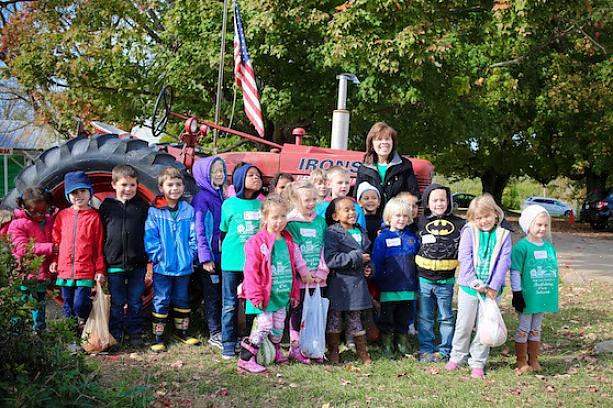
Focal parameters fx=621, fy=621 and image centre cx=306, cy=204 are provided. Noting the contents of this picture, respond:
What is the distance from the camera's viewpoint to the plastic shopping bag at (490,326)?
445cm

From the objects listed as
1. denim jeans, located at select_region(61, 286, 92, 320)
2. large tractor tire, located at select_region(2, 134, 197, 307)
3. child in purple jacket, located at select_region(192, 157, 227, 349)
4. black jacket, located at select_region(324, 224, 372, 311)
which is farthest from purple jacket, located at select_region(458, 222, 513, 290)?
denim jeans, located at select_region(61, 286, 92, 320)

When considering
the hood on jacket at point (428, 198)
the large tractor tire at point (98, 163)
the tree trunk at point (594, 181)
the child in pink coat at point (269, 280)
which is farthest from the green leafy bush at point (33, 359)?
the tree trunk at point (594, 181)

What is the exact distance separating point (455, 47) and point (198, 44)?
486 cm

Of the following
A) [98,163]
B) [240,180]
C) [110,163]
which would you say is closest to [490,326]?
[240,180]

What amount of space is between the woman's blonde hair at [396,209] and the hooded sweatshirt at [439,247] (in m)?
0.17

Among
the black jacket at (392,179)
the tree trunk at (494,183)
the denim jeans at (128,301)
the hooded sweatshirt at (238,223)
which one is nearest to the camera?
the hooded sweatshirt at (238,223)

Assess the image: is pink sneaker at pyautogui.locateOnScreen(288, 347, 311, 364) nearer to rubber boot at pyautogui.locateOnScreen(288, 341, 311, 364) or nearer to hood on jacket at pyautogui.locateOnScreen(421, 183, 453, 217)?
rubber boot at pyautogui.locateOnScreen(288, 341, 311, 364)

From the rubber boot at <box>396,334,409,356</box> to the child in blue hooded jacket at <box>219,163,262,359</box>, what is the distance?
1337 mm

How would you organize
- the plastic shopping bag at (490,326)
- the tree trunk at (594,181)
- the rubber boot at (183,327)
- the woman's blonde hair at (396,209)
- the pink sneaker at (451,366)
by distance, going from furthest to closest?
the tree trunk at (594,181), the rubber boot at (183,327), the woman's blonde hair at (396,209), the pink sneaker at (451,366), the plastic shopping bag at (490,326)

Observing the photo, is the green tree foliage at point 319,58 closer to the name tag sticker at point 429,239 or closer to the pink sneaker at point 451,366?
the name tag sticker at point 429,239

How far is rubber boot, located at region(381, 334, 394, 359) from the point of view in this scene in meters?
4.99

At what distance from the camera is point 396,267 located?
4918 mm

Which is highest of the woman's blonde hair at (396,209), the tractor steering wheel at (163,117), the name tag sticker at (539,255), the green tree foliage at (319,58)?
the green tree foliage at (319,58)

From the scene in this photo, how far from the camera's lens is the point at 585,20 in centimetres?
1094
